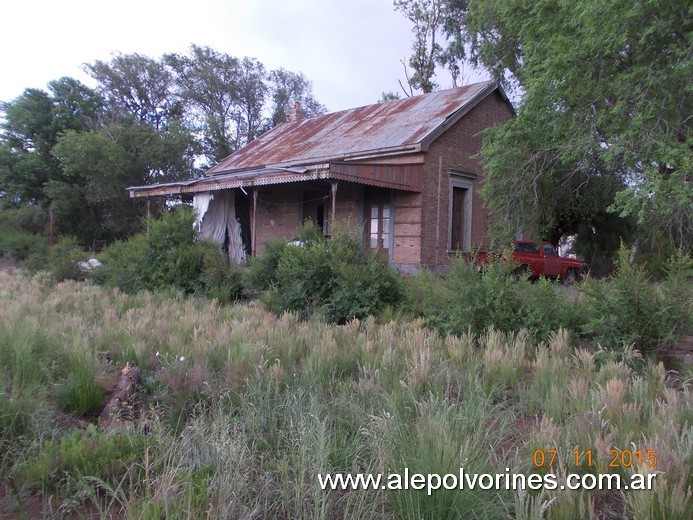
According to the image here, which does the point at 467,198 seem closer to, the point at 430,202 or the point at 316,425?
the point at 430,202

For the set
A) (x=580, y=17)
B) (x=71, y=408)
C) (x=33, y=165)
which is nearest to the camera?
(x=71, y=408)

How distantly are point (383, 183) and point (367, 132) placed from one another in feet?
14.6

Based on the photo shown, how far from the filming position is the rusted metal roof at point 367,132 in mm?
16000

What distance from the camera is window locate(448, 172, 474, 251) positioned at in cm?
1694

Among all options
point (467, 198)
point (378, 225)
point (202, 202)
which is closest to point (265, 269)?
point (378, 225)

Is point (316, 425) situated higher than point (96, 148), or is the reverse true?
point (96, 148)

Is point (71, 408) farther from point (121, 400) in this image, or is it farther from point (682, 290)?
point (682, 290)

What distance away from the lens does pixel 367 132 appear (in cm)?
1792

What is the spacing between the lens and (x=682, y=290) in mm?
5531

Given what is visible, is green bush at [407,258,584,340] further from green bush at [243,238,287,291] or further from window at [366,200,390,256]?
window at [366,200,390,256]

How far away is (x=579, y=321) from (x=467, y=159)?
11.7 m

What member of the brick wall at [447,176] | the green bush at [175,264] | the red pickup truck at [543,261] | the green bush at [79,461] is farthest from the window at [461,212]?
the green bush at [79,461]

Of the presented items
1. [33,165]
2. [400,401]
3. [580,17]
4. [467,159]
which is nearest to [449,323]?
[400,401]

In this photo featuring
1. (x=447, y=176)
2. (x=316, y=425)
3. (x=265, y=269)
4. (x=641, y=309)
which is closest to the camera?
(x=316, y=425)
